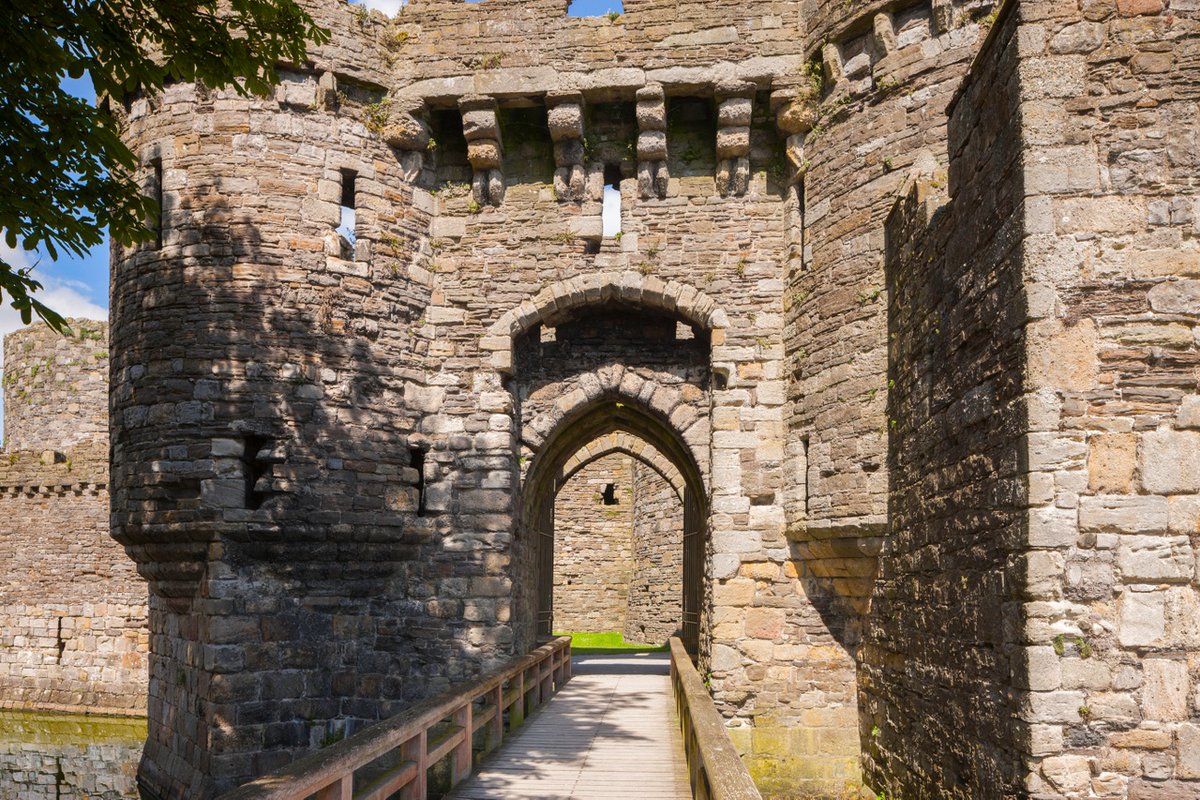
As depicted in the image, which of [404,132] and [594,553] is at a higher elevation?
[404,132]

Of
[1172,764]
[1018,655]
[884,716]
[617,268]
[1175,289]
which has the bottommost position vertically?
[884,716]

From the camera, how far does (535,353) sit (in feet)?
33.9

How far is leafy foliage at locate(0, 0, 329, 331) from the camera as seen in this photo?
16.3ft

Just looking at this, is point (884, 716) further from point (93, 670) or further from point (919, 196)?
point (93, 670)

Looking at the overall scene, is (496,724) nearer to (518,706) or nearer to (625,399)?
(518,706)

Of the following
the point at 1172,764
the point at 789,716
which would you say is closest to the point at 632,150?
the point at 789,716

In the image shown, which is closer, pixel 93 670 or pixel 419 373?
pixel 419 373

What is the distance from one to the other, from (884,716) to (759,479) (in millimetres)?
2436

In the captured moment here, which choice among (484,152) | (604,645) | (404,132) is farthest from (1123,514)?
(604,645)

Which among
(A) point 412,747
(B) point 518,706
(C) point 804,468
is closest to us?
(A) point 412,747

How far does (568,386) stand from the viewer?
1024cm

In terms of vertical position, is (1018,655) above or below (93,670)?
above

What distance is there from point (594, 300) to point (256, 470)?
3503mm

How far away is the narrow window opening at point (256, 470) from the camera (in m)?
8.38
